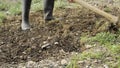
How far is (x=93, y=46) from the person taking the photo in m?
4.81

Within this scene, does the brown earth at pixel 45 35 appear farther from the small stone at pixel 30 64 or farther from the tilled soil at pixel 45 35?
the small stone at pixel 30 64

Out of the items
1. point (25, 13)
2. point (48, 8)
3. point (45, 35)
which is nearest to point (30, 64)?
Answer: point (45, 35)

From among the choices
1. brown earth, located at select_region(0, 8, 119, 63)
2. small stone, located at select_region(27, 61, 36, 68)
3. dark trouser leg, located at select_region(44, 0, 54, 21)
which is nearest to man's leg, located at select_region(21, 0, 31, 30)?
brown earth, located at select_region(0, 8, 119, 63)

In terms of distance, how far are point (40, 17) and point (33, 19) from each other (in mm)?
140

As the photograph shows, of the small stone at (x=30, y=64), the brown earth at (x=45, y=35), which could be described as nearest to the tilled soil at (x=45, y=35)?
the brown earth at (x=45, y=35)

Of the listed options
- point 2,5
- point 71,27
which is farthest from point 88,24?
point 2,5

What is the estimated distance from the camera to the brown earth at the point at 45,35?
4.77 meters

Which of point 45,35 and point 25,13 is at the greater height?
point 25,13

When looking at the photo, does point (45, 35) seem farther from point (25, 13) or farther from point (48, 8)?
point (48, 8)

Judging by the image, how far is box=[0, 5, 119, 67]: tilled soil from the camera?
476 centimetres

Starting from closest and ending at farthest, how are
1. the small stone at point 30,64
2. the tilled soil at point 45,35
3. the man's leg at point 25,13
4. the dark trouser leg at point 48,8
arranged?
the small stone at point 30,64 → the tilled soil at point 45,35 → the man's leg at point 25,13 → the dark trouser leg at point 48,8

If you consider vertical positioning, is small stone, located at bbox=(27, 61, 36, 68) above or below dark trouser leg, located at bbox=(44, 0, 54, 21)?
below

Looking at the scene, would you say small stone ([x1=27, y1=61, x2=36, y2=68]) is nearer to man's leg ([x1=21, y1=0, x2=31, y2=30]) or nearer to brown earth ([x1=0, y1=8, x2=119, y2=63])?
brown earth ([x1=0, y1=8, x2=119, y2=63])

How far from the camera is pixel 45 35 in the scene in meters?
5.39
